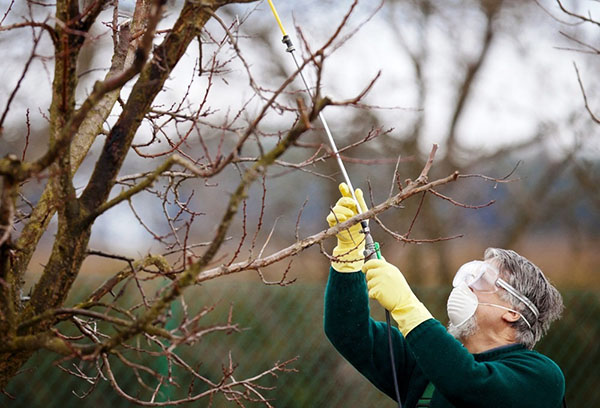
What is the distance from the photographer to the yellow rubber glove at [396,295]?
2234 millimetres

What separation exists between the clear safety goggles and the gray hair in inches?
0.5

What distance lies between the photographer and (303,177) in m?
6.33

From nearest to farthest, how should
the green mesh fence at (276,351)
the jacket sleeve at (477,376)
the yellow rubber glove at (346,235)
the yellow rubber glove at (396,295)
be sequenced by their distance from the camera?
1. the jacket sleeve at (477,376)
2. the yellow rubber glove at (396,295)
3. the yellow rubber glove at (346,235)
4. the green mesh fence at (276,351)

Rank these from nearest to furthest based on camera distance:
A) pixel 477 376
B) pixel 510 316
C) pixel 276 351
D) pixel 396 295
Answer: pixel 477 376 < pixel 396 295 < pixel 510 316 < pixel 276 351

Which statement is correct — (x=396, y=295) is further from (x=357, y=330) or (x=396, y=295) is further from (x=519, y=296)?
(x=519, y=296)

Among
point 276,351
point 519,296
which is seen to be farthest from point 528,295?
point 276,351

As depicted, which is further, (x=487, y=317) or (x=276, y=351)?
(x=276, y=351)

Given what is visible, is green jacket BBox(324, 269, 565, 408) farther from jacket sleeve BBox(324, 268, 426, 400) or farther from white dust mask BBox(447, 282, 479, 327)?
white dust mask BBox(447, 282, 479, 327)

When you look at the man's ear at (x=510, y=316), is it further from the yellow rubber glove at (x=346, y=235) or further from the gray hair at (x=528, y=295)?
the yellow rubber glove at (x=346, y=235)

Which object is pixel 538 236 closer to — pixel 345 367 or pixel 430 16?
pixel 430 16

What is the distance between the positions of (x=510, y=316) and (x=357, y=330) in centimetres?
52

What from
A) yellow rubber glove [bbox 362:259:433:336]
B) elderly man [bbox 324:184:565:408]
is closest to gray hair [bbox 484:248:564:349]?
elderly man [bbox 324:184:565:408]

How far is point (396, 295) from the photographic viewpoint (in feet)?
7.50

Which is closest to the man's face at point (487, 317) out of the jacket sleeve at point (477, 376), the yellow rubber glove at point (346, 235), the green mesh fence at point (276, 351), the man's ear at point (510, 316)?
the man's ear at point (510, 316)
